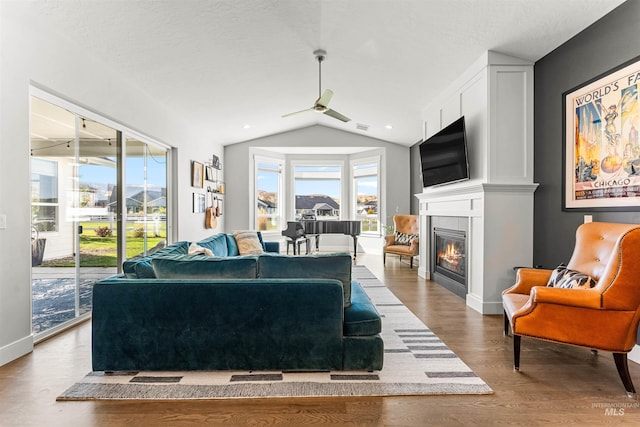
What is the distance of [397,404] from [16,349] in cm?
287

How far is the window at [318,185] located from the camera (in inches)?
376

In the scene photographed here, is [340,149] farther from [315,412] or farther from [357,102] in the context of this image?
[315,412]

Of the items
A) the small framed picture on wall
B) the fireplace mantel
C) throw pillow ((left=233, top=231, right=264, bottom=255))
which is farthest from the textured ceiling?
throw pillow ((left=233, top=231, right=264, bottom=255))

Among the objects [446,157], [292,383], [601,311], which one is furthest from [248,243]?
[601,311]

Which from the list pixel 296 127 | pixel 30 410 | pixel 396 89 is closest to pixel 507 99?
pixel 396 89

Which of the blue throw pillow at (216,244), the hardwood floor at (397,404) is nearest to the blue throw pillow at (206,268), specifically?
the hardwood floor at (397,404)

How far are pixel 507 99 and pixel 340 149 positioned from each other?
5254mm

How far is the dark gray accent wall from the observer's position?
277 cm

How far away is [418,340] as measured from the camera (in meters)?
2.99

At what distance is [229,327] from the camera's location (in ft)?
7.61

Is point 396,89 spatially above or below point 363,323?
above

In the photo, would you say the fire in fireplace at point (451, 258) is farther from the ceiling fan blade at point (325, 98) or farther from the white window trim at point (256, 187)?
the white window trim at point (256, 187)

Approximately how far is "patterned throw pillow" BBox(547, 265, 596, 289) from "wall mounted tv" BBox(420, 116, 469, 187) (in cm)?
162

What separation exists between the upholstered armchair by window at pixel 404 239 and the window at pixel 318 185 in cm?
250
